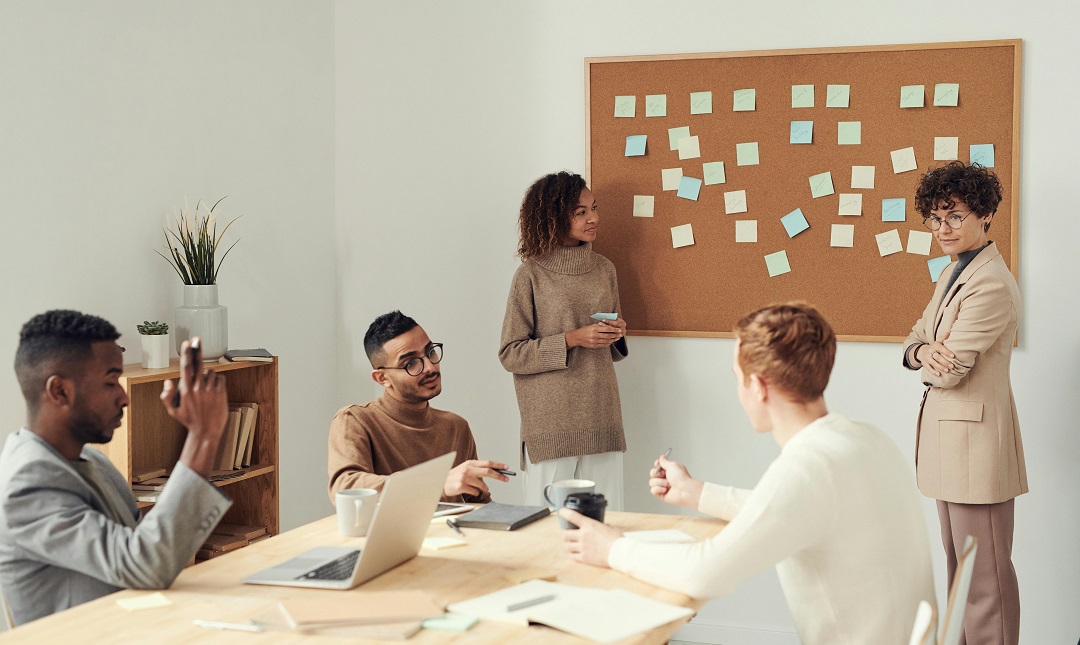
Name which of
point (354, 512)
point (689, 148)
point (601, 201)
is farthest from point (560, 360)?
point (354, 512)

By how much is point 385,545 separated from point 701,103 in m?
2.53

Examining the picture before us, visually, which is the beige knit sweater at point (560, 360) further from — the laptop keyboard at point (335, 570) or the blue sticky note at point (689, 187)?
the laptop keyboard at point (335, 570)

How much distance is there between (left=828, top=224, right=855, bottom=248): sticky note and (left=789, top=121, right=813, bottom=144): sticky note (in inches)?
12.9

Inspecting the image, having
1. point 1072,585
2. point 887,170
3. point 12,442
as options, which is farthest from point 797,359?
point 1072,585

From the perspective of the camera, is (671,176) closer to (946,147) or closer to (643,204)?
(643,204)

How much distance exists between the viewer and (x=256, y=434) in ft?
11.3

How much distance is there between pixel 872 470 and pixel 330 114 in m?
3.12

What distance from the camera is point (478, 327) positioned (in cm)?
418

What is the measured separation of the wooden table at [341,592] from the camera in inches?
59.4

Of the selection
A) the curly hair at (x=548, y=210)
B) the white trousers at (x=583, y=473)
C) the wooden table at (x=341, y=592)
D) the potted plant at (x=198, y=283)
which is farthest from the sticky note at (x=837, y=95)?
the potted plant at (x=198, y=283)

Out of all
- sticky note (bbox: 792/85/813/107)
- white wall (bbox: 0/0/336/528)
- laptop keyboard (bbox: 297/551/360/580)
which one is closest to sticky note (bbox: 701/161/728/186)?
sticky note (bbox: 792/85/813/107)

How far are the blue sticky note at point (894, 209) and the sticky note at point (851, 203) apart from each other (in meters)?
0.08

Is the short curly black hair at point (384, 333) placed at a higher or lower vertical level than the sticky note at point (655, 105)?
lower

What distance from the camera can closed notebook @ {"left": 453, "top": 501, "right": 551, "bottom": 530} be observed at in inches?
84.4
